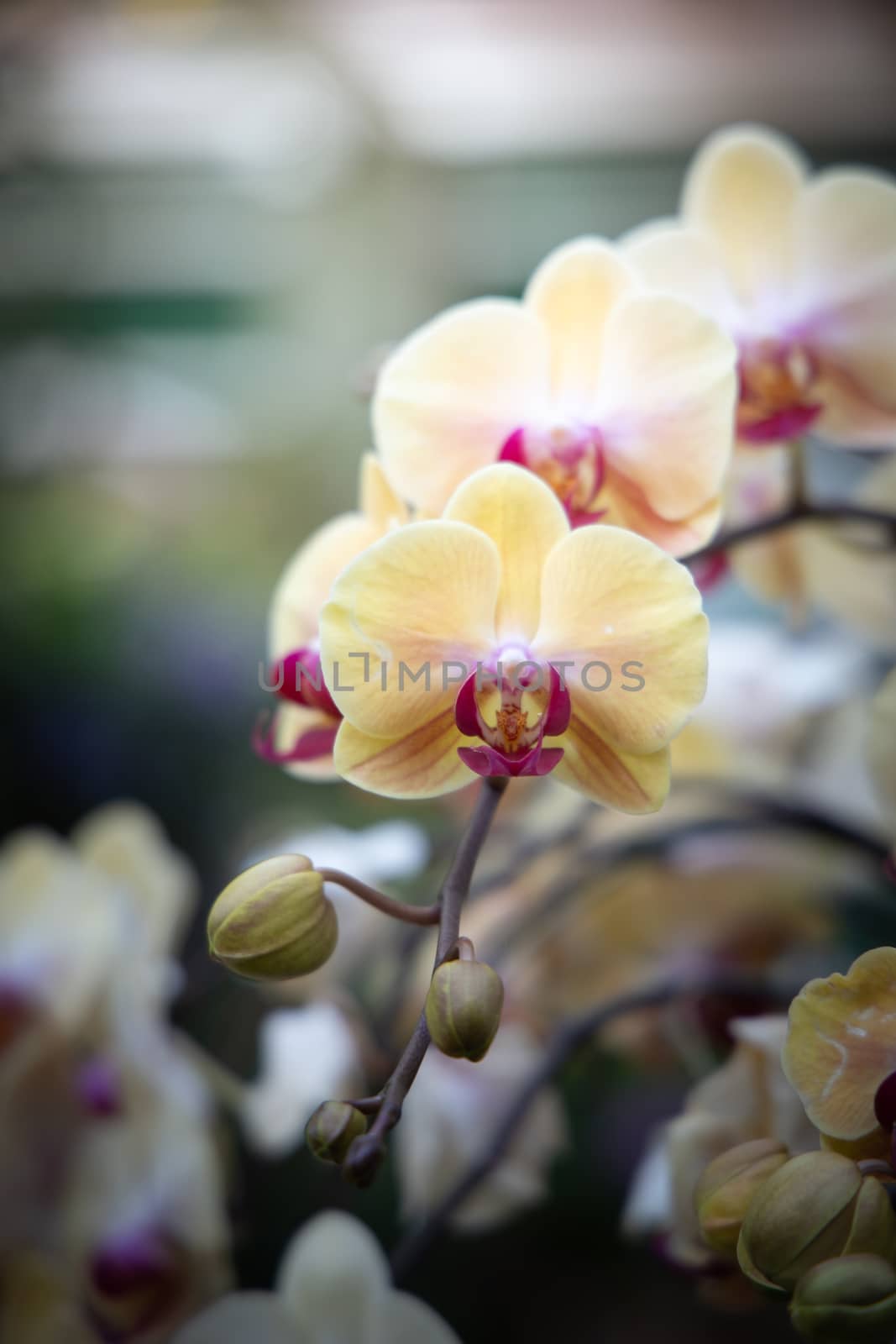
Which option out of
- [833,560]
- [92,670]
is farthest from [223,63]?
[833,560]

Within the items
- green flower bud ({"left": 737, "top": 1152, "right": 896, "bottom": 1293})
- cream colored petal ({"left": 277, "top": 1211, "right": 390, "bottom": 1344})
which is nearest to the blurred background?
cream colored petal ({"left": 277, "top": 1211, "right": 390, "bottom": 1344})

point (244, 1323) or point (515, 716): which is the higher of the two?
point (515, 716)

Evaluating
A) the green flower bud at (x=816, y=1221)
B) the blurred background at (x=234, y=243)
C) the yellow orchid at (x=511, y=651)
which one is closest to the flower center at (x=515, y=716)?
the yellow orchid at (x=511, y=651)

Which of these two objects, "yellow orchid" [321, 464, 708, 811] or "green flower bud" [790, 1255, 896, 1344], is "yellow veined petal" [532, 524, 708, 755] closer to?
"yellow orchid" [321, 464, 708, 811]

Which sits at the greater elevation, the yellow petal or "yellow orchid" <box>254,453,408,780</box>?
"yellow orchid" <box>254,453,408,780</box>

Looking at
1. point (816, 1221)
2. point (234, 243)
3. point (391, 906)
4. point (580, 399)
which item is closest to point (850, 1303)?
point (816, 1221)

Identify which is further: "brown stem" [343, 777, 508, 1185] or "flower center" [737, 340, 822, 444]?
"flower center" [737, 340, 822, 444]

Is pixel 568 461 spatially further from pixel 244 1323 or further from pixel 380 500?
pixel 244 1323
